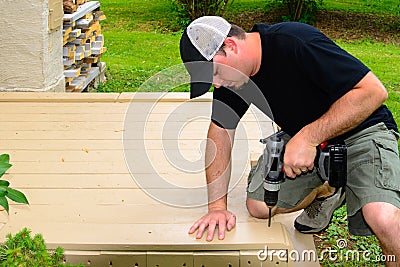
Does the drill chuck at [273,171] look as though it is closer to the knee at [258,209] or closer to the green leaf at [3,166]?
the knee at [258,209]

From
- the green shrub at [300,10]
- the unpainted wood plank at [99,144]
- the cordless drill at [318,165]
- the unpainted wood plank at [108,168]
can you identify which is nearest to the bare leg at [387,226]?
the cordless drill at [318,165]

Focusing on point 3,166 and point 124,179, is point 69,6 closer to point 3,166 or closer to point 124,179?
point 124,179

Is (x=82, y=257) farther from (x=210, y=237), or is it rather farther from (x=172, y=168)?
(x=172, y=168)

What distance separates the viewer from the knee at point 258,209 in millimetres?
2633

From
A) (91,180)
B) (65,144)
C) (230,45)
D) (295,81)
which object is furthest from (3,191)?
(65,144)

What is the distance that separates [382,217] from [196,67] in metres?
0.90

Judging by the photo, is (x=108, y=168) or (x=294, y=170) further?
(x=108, y=168)

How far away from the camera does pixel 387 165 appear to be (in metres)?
2.42

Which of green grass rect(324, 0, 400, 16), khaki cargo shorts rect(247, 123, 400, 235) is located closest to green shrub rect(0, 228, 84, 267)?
khaki cargo shorts rect(247, 123, 400, 235)

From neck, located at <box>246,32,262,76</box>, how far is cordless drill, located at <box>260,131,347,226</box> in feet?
1.05

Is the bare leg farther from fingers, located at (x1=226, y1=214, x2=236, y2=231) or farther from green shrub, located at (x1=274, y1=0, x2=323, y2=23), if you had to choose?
green shrub, located at (x1=274, y1=0, x2=323, y2=23)

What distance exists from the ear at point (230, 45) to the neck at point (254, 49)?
10 centimetres

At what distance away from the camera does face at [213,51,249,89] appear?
2318 millimetres

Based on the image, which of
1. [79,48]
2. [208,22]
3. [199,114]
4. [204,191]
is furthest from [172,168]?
[79,48]
